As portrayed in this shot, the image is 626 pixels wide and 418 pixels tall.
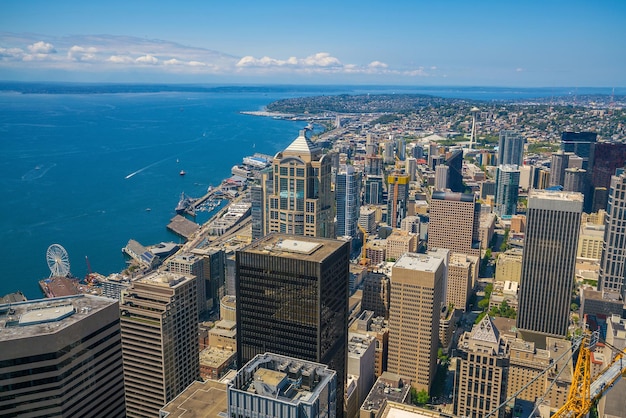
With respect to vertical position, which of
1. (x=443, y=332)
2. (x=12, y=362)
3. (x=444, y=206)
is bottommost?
(x=443, y=332)

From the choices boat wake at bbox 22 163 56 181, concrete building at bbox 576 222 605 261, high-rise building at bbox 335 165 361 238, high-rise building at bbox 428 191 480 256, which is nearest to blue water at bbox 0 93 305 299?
boat wake at bbox 22 163 56 181

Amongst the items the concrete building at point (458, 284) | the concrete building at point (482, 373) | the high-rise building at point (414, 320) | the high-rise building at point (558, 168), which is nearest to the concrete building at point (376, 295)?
the concrete building at point (458, 284)

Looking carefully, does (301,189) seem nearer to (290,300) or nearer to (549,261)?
(290,300)

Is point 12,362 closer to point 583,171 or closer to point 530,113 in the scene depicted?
point 583,171

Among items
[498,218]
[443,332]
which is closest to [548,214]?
[443,332]

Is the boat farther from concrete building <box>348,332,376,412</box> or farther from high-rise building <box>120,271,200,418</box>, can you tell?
high-rise building <box>120,271,200,418</box>

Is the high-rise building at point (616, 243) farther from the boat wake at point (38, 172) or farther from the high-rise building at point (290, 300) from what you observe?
the boat wake at point (38, 172)
